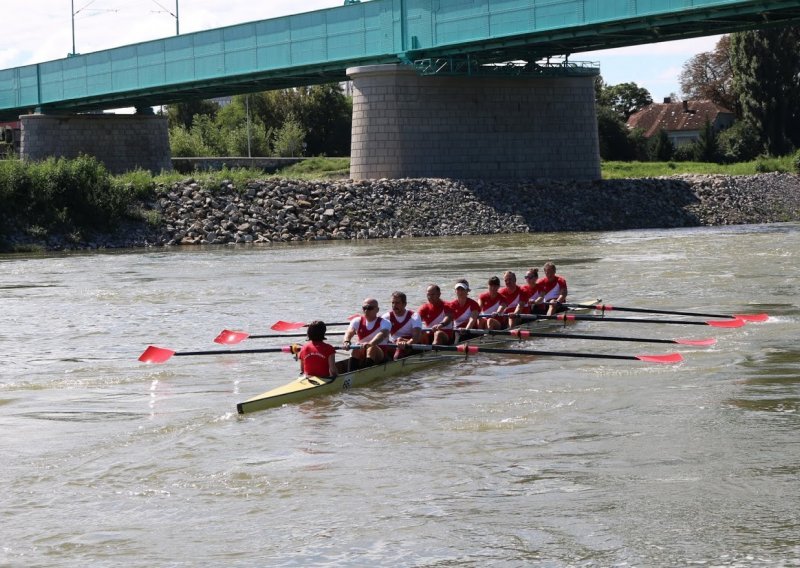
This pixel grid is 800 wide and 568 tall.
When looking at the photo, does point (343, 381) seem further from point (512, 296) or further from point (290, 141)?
point (290, 141)

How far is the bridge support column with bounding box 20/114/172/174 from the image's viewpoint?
6500 centimetres

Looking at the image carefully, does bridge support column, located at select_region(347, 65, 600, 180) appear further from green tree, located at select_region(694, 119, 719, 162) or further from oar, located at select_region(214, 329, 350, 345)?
oar, located at select_region(214, 329, 350, 345)

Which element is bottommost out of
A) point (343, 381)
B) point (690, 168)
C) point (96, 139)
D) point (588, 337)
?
point (343, 381)

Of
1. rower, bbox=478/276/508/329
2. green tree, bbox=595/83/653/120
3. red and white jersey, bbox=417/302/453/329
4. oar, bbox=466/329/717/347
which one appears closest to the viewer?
oar, bbox=466/329/717/347

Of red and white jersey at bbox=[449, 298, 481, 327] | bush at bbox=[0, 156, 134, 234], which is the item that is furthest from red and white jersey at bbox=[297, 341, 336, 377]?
bush at bbox=[0, 156, 134, 234]

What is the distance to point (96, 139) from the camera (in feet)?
215

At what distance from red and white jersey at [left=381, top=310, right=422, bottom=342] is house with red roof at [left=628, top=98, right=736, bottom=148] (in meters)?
91.6

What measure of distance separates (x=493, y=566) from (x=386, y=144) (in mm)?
43452

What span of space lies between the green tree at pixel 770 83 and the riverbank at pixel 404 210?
23089 mm

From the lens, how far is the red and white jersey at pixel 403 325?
1680 centimetres

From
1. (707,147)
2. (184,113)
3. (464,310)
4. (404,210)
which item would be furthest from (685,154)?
(464,310)

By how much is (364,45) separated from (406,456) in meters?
41.3

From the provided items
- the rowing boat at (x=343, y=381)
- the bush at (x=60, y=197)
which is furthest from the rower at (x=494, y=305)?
the bush at (x=60, y=197)

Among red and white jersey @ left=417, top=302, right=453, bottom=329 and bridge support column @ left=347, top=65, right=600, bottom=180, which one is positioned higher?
bridge support column @ left=347, top=65, right=600, bottom=180
